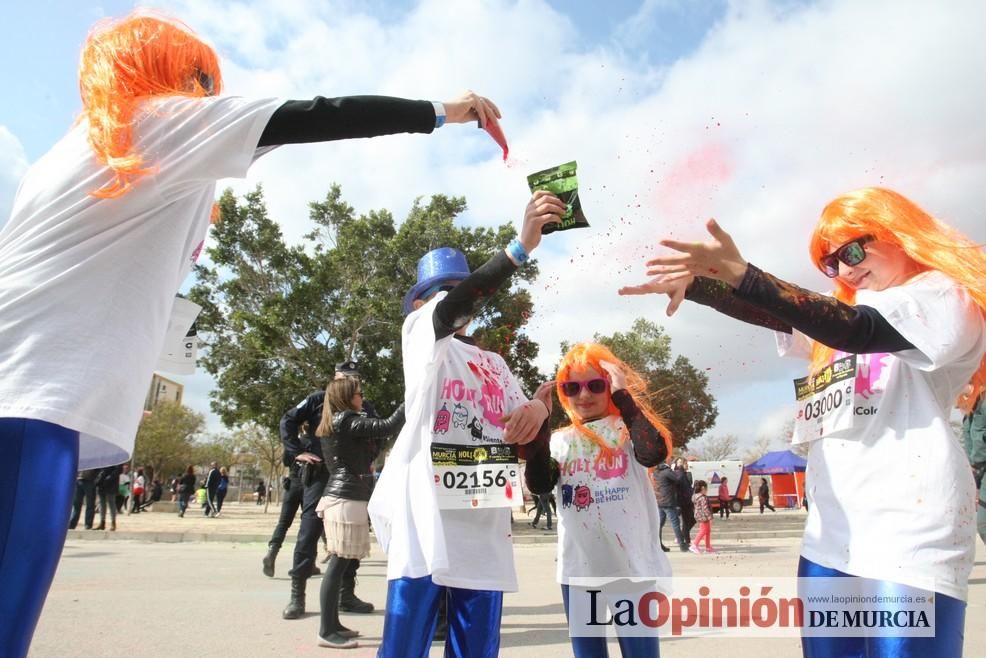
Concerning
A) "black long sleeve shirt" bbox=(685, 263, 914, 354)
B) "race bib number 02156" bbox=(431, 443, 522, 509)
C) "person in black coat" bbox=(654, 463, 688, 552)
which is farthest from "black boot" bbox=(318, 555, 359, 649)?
"person in black coat" bbox=(654, 463, 688, 552)

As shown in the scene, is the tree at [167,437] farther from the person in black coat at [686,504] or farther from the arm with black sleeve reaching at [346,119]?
the arm with black sleeve reaching at [346,119]

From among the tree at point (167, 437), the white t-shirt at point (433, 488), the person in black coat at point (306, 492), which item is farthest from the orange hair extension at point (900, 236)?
the tree at point (167, 437)

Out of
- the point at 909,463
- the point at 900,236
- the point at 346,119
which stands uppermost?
the point at 346,119

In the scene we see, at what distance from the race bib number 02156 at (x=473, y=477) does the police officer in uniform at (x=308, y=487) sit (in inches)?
110

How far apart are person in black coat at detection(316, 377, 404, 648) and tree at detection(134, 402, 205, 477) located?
47112 millimetres

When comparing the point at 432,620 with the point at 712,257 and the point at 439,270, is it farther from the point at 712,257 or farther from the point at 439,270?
the point at 712,257

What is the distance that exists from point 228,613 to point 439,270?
161 inches

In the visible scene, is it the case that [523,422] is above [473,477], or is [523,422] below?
above

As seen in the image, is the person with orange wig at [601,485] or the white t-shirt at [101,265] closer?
the white t-shirt at [101,265]

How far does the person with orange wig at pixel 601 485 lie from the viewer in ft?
9.84

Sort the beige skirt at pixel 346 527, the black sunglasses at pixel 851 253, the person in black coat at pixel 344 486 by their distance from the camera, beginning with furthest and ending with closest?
the beige skirt at pixel 346 527, the person in black coat at pixel 344 486, the black sunglasses at pixel 851 253

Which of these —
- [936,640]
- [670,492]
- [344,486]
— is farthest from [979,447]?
[670,492]

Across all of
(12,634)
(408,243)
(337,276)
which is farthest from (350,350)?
→ (12,634)

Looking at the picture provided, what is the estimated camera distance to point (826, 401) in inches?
87.0
